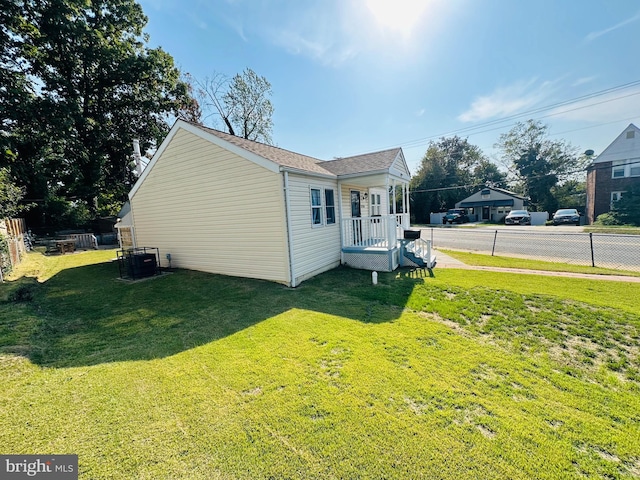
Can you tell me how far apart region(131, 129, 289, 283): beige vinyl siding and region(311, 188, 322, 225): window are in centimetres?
154

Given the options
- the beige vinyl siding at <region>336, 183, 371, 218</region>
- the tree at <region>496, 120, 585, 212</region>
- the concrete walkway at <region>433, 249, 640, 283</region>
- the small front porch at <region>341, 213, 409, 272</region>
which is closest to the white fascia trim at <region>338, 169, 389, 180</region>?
the beige vinyl siding at <region>336, 183, 371, 218</region>

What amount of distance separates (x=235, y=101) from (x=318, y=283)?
21952mm

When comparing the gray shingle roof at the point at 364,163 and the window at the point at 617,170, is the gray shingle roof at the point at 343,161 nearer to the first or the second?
the gray shingle roof at the point at 364,163

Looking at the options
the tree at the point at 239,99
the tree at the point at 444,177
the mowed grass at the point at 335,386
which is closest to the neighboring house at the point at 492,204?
the tree at the point at 444,177

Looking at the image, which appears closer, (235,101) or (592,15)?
(592,15)

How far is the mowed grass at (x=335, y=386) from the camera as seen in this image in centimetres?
222

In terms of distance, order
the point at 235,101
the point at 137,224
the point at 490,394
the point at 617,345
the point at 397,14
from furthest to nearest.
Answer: the point at 235,101, the point at 137,224, the point at 397,14, the point at 617,345, the point at 490,394

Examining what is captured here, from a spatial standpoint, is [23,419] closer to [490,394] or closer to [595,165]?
[490,394]

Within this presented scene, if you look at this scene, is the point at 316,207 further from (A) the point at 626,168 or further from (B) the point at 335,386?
(A) the point at 626,168

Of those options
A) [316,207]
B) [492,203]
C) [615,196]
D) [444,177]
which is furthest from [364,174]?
[444,177]

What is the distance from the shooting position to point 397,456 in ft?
7.27

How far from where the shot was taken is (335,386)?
3.18 meters

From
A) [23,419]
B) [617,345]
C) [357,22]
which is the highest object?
[357,22]

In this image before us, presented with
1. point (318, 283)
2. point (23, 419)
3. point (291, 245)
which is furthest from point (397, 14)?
point (23, 419)
